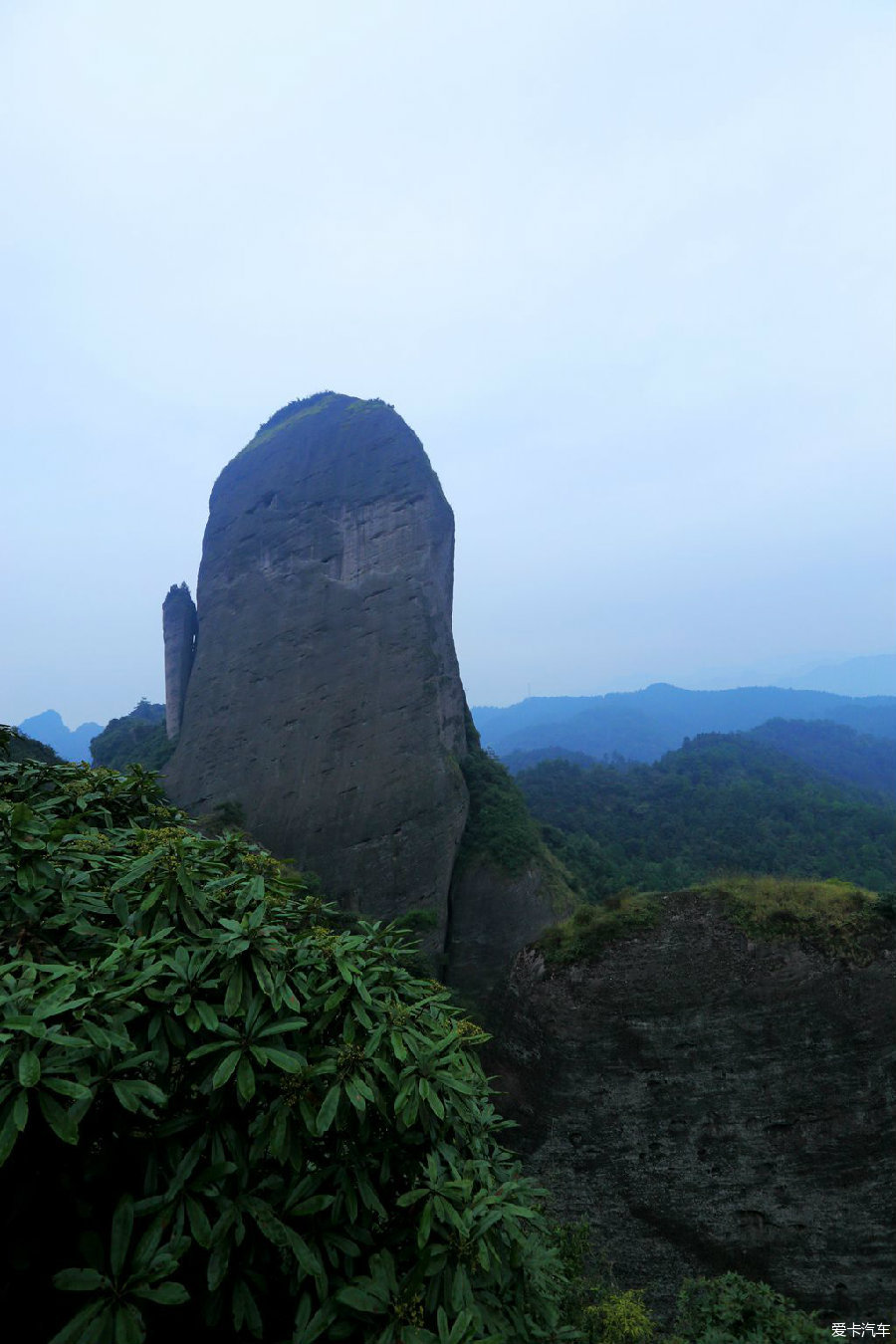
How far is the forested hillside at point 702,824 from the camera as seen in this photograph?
36188 millimetres

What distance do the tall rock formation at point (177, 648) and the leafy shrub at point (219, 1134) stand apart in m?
36.9

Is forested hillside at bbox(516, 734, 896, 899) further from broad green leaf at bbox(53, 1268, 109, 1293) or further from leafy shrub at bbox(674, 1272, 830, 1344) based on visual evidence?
broad green leaf at bbox(53, 1268, 109, 1293)

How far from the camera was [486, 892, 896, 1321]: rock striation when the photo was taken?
33.0 ft

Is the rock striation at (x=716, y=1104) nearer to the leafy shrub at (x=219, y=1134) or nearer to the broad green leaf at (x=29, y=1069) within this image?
the leafy shrub at (x=219, y=1134)

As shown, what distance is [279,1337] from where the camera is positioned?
2.66 m

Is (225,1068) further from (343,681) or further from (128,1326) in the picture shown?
(343,681)

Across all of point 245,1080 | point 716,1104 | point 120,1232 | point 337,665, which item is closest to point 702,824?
point 337,665

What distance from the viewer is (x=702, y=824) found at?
151 ft

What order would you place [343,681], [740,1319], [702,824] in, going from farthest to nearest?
1. [702,824]
2. [343,681]
3. [740,1319]

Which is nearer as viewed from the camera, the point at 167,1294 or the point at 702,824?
the point at 167,1294

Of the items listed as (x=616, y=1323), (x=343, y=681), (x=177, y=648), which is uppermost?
(x=177, y=648)

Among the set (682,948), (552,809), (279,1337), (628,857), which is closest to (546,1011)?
(682,948)

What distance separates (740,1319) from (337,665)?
28.2 m

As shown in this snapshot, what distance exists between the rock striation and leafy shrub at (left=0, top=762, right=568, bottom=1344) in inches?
389
